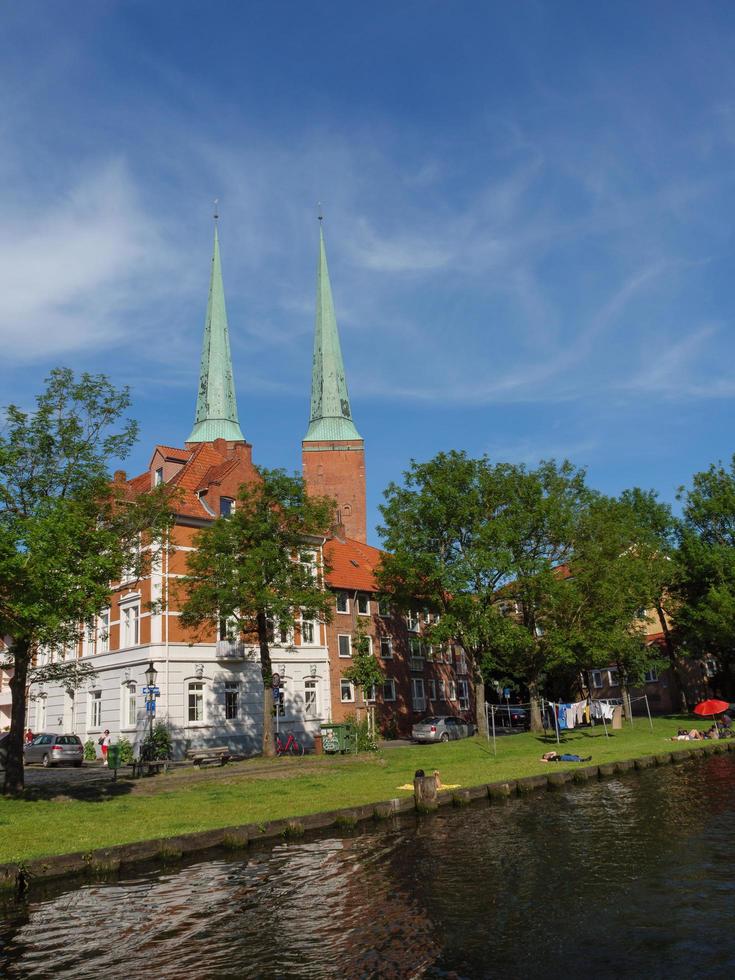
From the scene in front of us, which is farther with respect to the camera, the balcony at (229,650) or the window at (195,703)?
the balcony at (229,650)

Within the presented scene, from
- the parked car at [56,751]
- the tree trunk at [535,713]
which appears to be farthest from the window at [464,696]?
the parked car at [56,751]

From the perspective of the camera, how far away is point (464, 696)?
2557 inches

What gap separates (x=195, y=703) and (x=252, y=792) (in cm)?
1694

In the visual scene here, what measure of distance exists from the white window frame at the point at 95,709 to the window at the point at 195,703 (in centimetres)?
607

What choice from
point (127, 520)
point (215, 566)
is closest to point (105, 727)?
point (215, 566)

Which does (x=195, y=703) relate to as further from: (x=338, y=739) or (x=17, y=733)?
(x=17, y=733)

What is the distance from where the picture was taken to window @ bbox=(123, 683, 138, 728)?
41.0 m

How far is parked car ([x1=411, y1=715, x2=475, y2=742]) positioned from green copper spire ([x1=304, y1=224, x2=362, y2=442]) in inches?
1716

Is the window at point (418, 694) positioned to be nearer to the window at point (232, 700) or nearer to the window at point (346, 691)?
the window at point (346, 691)

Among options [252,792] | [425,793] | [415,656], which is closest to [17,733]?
[252,792]

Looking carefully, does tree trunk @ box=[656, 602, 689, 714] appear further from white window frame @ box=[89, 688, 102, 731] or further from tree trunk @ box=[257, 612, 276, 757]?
white window frame @ box=[89, 688, 102, 731]

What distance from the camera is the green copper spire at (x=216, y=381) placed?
72125mm

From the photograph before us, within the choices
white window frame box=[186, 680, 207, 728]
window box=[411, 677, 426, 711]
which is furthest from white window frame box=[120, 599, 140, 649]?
window box=[411, 677, 426, 711]

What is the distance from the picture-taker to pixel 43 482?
24.9 m
